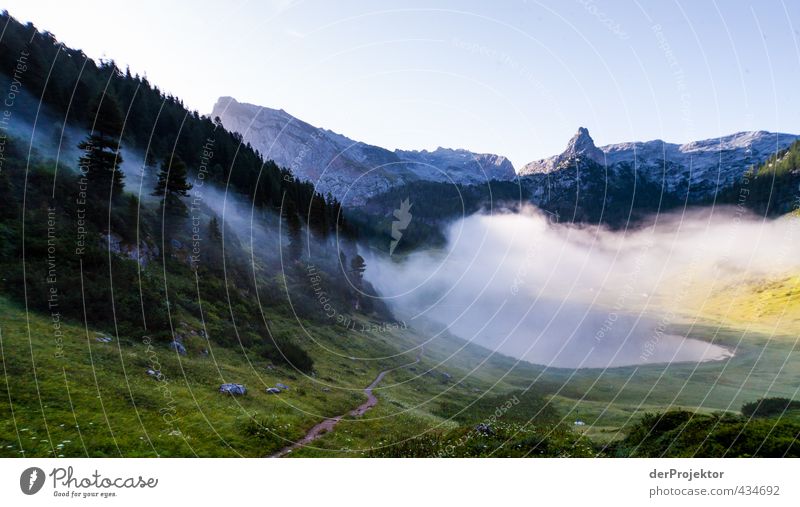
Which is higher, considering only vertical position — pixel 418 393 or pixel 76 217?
pixel 76 217

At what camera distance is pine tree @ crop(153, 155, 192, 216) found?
54.0m

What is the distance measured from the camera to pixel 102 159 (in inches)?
1799

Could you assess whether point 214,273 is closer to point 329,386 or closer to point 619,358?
point 329,386

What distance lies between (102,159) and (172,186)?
939 centimetres

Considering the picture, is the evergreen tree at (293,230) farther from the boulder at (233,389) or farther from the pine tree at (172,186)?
the boulder at (233,389)

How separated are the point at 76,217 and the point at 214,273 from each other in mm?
16954

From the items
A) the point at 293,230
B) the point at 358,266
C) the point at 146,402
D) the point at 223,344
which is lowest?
the point at 223,344

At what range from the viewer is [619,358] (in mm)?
139000

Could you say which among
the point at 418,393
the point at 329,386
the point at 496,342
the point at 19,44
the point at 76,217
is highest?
the point at 19,44

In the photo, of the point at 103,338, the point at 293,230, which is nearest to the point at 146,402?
the point at 103,338

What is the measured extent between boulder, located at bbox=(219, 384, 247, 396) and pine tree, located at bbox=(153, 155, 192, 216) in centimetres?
3263

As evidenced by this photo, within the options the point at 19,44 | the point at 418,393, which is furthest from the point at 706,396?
the point at 19,44

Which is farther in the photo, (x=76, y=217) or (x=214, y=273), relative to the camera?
(x=214, y=273)

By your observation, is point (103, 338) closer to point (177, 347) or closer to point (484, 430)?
point (177, 347)
